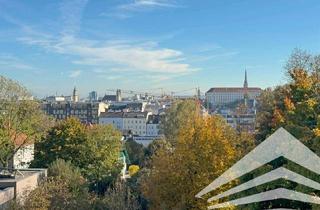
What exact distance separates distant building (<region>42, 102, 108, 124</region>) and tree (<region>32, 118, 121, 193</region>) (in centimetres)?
4637

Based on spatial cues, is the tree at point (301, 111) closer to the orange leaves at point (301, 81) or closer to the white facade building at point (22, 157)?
the orange leaves at point (301, 81)

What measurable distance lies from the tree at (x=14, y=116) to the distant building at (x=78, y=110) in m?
48.2

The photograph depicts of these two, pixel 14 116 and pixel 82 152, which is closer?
pixel 14 116

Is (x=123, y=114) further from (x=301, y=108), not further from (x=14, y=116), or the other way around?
(x=301, y=108)

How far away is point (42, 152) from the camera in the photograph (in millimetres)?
18094

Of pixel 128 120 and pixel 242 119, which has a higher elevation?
pixel 242 119

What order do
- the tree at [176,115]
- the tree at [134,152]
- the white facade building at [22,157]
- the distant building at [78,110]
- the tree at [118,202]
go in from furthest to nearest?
1. the distant building at [78,110]
2. the tree at [176,115]
3. the tree at [134,152]
4. the white facade building at [22,157]
5. the tree at [118,202]

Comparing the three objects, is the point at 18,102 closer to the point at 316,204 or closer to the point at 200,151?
the point at 200,151

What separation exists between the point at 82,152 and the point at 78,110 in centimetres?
5057

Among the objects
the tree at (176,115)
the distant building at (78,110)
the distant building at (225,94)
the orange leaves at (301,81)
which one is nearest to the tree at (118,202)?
the orange leaves at (301,81)

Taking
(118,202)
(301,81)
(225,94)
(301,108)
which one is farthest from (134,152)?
(225,94)

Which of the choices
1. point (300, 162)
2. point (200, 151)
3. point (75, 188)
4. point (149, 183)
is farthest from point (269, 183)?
point (75, 188)

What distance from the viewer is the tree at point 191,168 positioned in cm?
1067

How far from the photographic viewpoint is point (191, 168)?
10.9 metres
